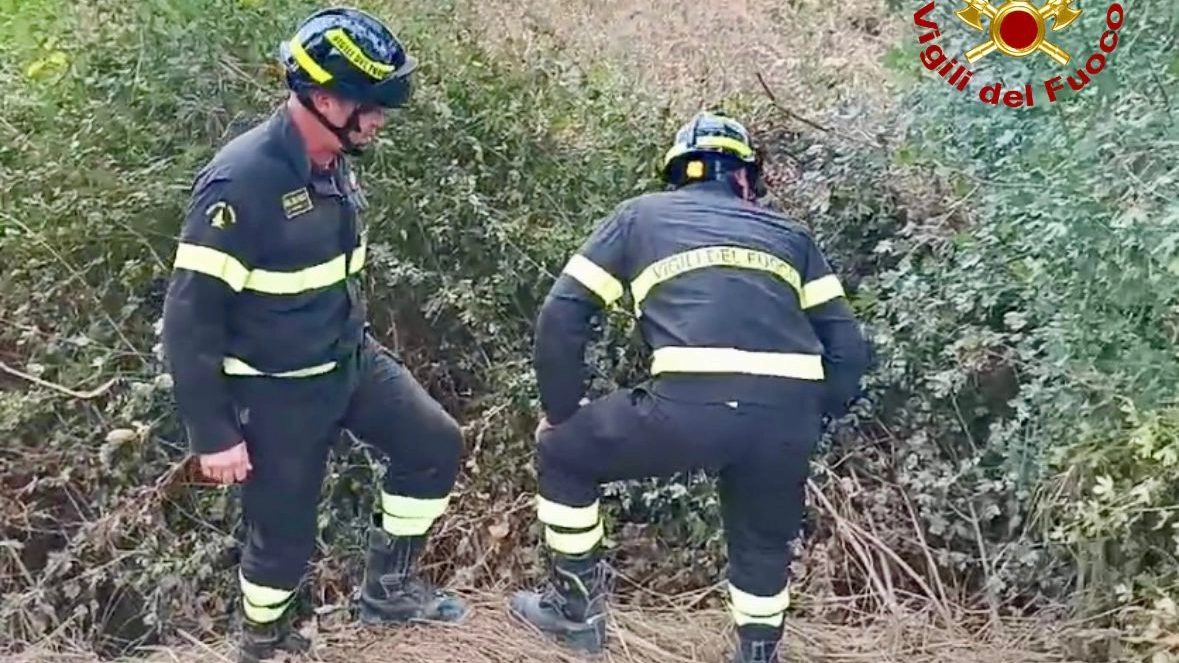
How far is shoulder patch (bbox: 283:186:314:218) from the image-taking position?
363 centimetres

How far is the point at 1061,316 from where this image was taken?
4.24 metres

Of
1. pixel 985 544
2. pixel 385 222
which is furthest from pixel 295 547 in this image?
pixel 985 544

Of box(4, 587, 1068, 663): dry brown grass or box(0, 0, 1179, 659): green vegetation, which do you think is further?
box(4, 587, 1068, 663): dry brown grass

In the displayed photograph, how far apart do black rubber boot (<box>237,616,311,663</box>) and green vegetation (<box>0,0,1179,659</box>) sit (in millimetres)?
914

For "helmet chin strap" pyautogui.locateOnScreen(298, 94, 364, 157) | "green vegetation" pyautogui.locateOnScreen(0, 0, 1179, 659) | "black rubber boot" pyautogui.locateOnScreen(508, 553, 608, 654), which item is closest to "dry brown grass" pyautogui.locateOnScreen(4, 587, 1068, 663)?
"black rubber boot" pyautogui.locateOnScreen(508, 553, 608, 654)

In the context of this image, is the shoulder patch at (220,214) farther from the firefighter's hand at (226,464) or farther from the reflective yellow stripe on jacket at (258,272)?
the firefighter's hand at (226,464)

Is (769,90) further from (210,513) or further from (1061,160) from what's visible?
(210,513)

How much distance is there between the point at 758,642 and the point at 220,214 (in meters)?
2.12

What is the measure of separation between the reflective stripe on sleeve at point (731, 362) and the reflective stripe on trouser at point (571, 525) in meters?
0.57

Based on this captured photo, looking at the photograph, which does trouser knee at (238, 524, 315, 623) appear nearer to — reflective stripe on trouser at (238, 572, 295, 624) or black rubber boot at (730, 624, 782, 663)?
reflective stripe on trouser at (238, 572, 295, 624)

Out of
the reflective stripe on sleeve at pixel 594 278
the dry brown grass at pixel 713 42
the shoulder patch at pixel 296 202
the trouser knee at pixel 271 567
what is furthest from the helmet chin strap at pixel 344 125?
the dry brown grass at pixel 713 42

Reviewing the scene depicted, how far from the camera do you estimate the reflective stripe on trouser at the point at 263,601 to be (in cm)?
402

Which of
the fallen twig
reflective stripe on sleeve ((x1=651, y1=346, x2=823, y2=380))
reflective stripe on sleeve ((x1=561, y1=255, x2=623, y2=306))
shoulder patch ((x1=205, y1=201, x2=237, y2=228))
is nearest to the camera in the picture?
shoulder patch ((x1=205, y1=201, x2=237, y2=228))

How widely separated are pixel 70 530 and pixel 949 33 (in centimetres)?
422
